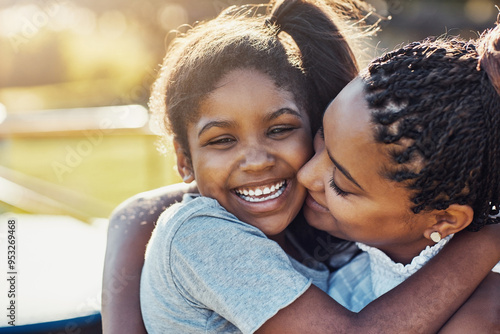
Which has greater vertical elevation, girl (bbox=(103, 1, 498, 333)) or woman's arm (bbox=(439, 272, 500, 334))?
girl (bbox=(103, 1, 498, 333))

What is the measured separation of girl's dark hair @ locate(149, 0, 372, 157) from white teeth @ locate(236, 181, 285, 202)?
0.28m

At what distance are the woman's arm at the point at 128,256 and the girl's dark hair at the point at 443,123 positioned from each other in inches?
40.0

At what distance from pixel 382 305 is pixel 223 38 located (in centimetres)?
103

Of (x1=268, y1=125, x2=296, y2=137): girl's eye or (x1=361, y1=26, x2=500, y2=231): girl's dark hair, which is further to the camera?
(x1=268, y1=125, x2=296, y2=137): girl's eye

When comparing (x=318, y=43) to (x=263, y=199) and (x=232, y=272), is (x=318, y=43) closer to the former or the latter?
(x=263, y=199)

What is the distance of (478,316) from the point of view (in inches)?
52.1

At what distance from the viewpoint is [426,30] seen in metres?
13.4

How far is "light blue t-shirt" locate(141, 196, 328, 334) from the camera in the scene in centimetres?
135

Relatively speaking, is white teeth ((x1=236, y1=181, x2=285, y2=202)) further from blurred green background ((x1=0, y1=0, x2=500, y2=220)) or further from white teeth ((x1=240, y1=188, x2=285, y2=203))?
blurred green background ((x1=0, y1=0, x2=500, y2=220))

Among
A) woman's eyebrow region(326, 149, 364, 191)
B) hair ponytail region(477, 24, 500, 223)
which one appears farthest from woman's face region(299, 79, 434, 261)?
hair ponytail region(477, 24, 500, 223)

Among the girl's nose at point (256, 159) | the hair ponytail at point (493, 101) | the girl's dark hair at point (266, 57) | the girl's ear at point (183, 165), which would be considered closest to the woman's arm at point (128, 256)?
the girl's ear at point (183, 165)

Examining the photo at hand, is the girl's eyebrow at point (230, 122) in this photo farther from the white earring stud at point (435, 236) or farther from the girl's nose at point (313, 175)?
the white earring stud at point (435, 236)

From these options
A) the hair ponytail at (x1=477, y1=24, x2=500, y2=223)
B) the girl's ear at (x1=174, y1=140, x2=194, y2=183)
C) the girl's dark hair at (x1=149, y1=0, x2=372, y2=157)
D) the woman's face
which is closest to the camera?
the hair ponytail at (x1=477, y1=24, x2=500, y2=223)

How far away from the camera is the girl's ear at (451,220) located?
135 centimetres
